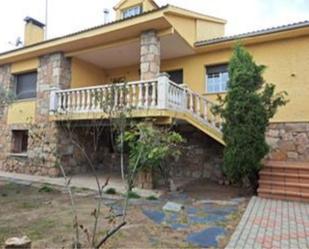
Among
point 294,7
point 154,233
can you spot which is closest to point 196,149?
point 154,233

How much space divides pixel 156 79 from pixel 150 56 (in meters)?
1.07

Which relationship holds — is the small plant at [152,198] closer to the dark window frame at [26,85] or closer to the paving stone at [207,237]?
the paving stone at [207,237]

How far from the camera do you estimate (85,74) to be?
40.0 feet

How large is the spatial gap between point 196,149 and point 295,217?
5198mm

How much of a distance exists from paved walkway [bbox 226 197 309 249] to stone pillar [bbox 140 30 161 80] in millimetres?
4604

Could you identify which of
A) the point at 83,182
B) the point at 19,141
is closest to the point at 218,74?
the point at 83,182

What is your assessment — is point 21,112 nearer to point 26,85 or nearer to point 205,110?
point 26,85

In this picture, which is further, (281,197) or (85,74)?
(85,74)

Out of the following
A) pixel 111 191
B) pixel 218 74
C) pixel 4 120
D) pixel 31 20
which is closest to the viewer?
pixel 111 191

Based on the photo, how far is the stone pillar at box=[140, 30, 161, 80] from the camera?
29.0 ft

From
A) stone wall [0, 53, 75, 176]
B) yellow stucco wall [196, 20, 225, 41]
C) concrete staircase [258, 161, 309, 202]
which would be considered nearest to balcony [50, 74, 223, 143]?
stone wall [0, 53, 75, 176]

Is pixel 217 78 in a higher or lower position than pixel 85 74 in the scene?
lower

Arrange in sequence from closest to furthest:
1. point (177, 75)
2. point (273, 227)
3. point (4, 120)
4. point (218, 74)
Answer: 1. point (273, 227)
2. point (218, 74)
3. point (177, 75)
4. point (4, 120)

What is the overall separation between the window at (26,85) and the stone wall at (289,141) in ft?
30.6
